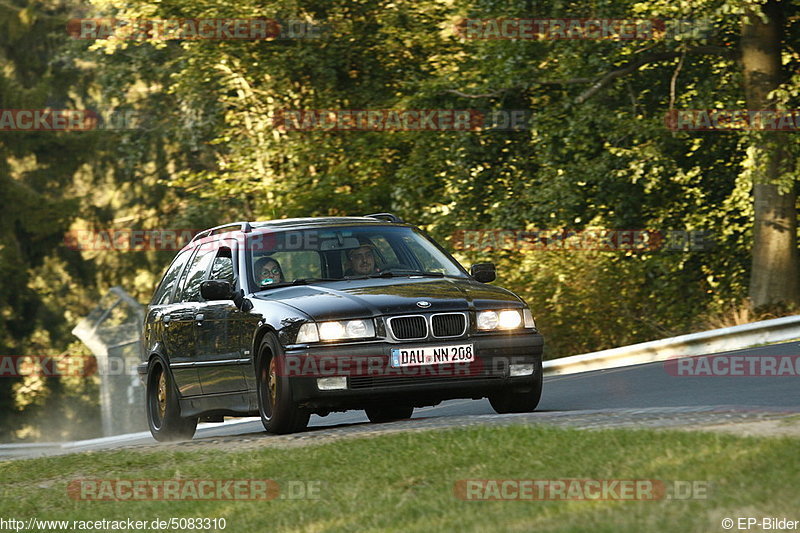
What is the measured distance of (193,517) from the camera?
25.1ft

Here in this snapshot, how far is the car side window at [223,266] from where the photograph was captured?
11.7 m

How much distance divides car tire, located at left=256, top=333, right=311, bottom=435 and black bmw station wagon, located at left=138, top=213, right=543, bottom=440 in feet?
0.04

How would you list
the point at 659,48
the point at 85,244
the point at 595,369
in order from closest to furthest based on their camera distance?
the point at 595,369 < the point at 659,48 < the point at 85,244

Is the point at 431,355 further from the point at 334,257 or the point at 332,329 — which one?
the point at 334,257

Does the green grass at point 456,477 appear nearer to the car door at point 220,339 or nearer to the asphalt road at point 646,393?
the car door at point 220,339

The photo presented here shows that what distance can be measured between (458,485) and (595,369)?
9.94 metres

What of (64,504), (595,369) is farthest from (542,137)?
(64,504)

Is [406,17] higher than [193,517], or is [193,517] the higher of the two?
[406,17]

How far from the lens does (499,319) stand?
10.6m

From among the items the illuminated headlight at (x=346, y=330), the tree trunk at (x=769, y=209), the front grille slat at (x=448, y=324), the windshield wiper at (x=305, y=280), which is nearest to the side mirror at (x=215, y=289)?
the windshield wiper at (x=305, y=280)

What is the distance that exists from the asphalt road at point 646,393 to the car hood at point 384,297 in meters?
0.95

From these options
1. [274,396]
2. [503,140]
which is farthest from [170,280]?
[503,140]

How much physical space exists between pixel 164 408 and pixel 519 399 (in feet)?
11.5

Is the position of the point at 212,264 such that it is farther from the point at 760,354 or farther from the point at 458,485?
the point at 760,354
